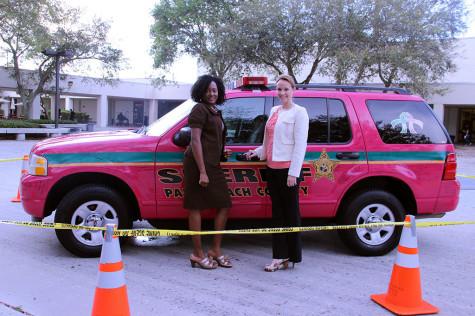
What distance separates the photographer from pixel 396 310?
150 inches

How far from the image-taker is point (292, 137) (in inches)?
181

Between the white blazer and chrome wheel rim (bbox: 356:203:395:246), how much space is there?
50.3 inches

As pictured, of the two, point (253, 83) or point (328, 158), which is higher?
point (253, 83)

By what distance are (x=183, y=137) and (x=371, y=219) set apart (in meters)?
2.29

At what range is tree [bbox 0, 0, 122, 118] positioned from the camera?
25734 mm

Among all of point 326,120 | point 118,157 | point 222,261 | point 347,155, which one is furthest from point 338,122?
point 118,157

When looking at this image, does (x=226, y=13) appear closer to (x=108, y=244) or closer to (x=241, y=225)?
(x=241, y=225)

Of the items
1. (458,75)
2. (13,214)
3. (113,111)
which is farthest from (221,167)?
(113,111)

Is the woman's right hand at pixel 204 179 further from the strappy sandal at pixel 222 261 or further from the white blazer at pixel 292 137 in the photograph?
the strappy sandal at pixel 222 261

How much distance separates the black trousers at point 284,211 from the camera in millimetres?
4680

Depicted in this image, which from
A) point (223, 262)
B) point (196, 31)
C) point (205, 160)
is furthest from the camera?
point (196, 31)

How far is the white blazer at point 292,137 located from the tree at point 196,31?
2271 cm

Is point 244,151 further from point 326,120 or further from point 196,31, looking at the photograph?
point 196,31

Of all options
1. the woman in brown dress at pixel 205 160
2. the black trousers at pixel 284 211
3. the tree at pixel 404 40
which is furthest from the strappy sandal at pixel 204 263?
the tree at pixel 404 40
